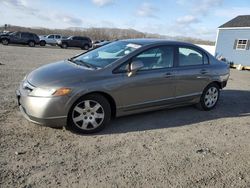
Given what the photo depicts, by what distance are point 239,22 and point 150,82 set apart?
1930 centimetres

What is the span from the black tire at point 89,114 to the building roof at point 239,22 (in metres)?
19.1

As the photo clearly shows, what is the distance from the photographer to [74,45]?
3478 centimetres

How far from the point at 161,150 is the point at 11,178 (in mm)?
2178

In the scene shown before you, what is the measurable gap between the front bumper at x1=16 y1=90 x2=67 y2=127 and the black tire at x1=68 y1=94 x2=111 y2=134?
184 mm

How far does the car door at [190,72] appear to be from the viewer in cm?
572

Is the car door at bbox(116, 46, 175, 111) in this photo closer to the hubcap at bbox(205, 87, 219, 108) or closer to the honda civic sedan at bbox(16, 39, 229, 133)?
the honda civic sedan at bbox(16, 39, 229, 133)

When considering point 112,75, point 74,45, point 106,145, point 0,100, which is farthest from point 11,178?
point 74,45

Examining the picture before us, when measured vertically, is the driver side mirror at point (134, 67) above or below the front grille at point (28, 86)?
above

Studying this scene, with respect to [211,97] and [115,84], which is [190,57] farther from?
[115,84]

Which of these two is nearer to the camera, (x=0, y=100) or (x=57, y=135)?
(x=57, y=135)

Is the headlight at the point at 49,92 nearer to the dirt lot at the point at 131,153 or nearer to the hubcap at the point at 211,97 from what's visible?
the dirt lot at the point at 131,153

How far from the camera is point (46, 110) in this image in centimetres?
418

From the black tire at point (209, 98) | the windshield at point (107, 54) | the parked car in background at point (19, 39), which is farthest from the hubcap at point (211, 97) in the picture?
the parked car in background at point (19, 39)

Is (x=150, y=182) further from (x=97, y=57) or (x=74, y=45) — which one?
(x=74, y=45)
